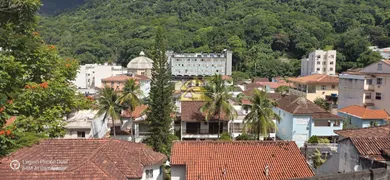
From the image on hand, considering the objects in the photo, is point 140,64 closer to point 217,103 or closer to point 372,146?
point 217,103

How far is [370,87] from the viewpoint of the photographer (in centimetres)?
3456

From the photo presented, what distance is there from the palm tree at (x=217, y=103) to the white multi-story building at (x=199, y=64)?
62016mm

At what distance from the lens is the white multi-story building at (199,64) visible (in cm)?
9050

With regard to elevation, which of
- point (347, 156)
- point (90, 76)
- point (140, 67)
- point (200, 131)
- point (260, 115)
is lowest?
point (200, 131)

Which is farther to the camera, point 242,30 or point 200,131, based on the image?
point 242,30

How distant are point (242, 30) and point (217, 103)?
3682 inches

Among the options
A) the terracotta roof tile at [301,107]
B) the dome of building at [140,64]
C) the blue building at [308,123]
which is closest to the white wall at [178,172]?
the blue building at [308,123]

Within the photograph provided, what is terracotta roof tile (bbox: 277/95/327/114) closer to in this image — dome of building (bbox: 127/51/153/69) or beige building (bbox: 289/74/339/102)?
beige building (bbox: 289/74/339/102)

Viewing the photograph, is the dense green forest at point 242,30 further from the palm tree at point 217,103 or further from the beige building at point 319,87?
the palm tree at point 217,103

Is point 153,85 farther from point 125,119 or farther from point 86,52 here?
point 86,52

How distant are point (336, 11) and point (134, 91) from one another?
119391 mm

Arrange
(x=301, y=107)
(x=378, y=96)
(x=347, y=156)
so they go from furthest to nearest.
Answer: (x=378, y=96) → (x=301, y=107) → (x=347, y=156)

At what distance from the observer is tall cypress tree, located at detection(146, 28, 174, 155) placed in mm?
27531

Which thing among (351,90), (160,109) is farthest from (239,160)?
(351,90)
